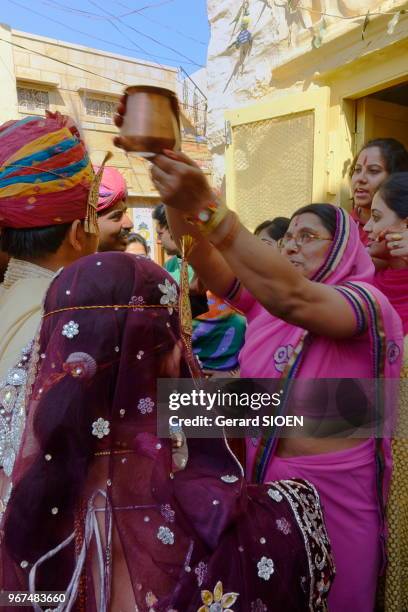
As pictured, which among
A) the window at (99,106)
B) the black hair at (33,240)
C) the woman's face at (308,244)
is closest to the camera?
the black hair at (33,240)

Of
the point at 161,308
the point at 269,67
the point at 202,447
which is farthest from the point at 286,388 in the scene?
the point at 269,67

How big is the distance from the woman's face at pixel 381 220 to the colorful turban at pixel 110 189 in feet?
4.40

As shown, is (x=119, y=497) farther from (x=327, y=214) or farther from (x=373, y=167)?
(x=373, y=167)

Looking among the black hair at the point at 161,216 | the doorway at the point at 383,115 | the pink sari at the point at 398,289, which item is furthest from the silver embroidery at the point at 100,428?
the doorway at the point at 383,115

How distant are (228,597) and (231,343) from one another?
206 centimetres

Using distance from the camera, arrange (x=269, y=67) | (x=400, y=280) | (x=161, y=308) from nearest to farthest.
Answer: (x=161, y=308) < (x=400, y=280) < (x=269, y=67)

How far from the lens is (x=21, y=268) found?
1.36 metres

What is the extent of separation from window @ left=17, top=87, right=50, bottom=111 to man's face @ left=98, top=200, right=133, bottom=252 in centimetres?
1012

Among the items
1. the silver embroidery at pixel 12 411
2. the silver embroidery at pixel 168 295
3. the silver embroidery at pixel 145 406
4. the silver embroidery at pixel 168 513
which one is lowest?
the silver embroidery at pixel 168 513

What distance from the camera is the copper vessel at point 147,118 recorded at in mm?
979

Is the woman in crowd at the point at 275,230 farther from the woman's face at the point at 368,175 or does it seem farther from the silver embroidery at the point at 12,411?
the silver embroidery at the point at 12,411

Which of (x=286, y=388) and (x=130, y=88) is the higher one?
→ (x=130, y=88)

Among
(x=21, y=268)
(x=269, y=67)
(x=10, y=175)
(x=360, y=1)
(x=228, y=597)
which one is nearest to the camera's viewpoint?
(x=228, y=597)

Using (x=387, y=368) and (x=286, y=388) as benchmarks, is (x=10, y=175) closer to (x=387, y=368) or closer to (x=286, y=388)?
(x=286, y=388)
